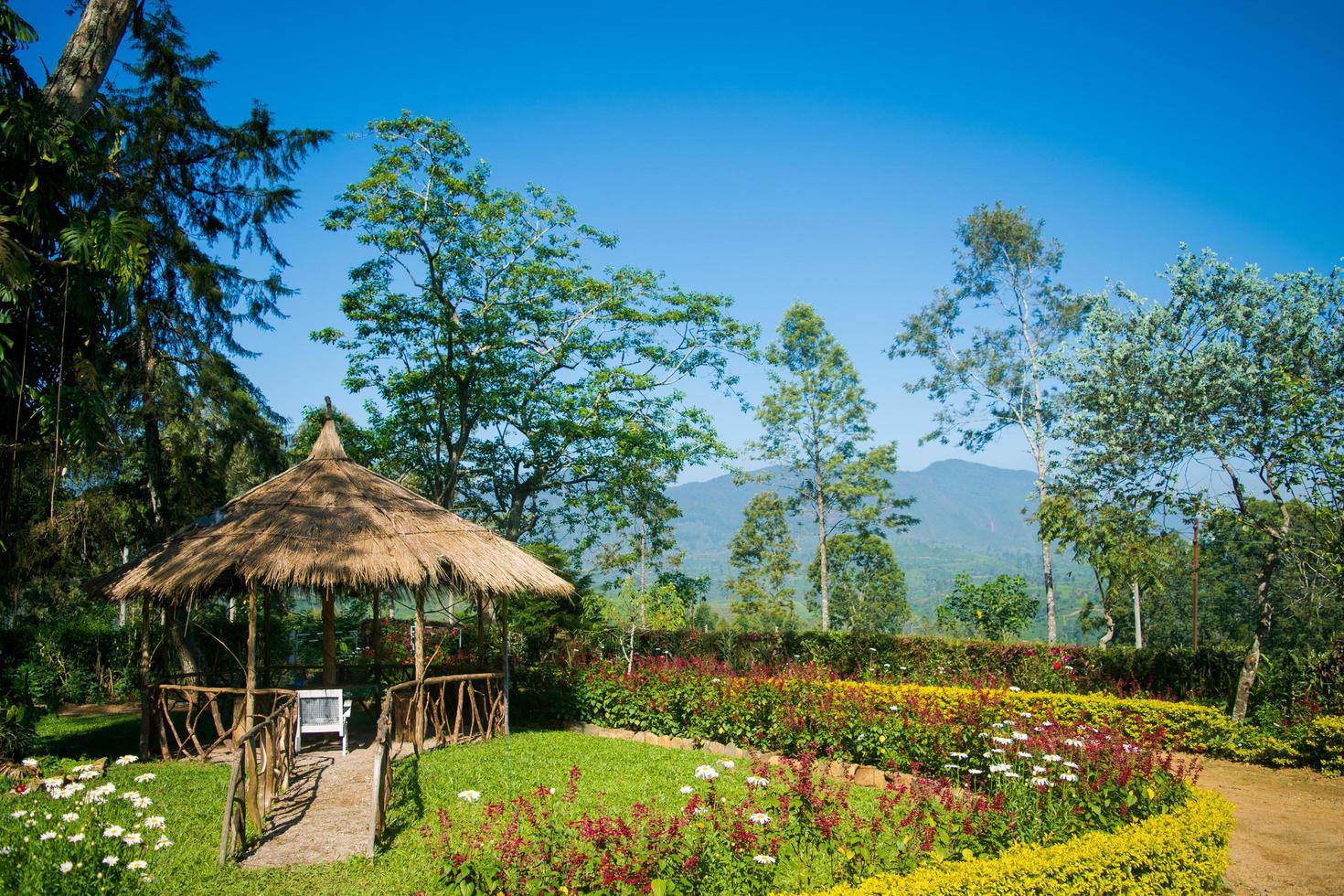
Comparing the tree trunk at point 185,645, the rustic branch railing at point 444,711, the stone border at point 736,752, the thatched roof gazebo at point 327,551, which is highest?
the thatched roof gazebo at point 327,551

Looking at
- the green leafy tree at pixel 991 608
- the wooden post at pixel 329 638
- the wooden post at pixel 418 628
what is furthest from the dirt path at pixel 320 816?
the green leafy tree at pixel 991 608

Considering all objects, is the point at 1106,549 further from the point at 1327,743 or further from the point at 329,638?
the point at 329,638

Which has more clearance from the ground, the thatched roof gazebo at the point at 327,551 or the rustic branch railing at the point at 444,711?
the thatched roof gazebo at the point at 327,551

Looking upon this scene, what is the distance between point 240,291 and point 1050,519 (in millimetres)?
20703

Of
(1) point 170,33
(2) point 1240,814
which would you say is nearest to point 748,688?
(2) point 1240,814

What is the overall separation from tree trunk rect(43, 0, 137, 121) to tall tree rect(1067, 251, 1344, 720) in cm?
1443

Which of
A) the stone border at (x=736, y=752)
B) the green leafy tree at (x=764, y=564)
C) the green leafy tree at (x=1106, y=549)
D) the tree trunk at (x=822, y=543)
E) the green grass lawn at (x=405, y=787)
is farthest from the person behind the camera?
the green leafy tree at (x=764, y=564)

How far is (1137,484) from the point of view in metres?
14.3

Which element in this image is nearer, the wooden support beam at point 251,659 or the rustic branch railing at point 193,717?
the wooden support beam at point 251,659

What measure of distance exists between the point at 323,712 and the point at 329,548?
6.55ft

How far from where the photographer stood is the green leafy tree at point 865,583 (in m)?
32.2

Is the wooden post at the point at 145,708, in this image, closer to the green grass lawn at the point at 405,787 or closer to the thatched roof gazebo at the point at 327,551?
the thatched roof gazebo at the point at 327,551

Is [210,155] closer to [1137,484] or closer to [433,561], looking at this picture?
[433,561]

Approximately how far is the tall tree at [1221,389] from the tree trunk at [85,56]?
14430mm
